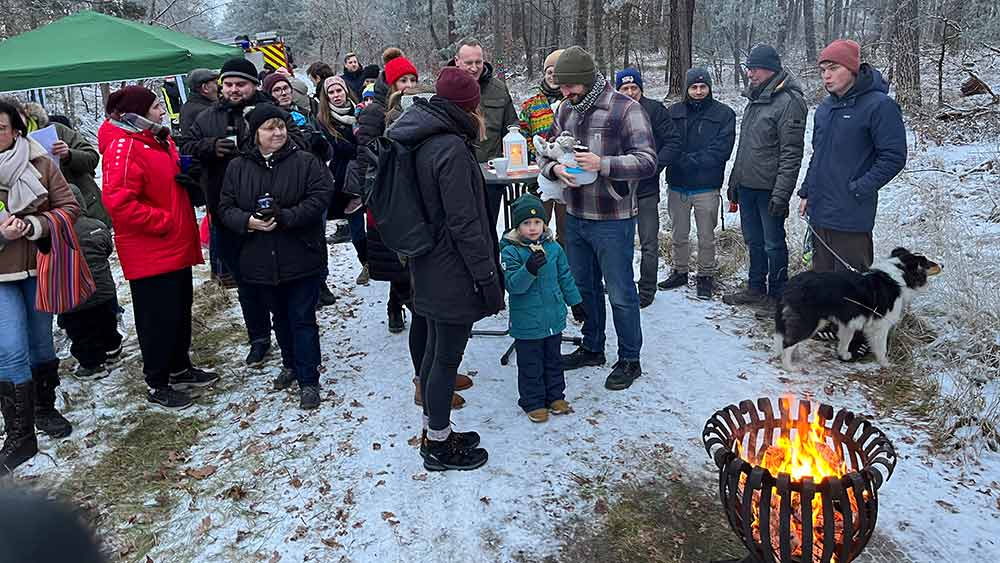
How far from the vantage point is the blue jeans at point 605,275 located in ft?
13.8

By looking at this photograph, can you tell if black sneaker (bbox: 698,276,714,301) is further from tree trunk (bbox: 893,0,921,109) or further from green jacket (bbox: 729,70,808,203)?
tree trunk (bbox: 893,0,921,109)

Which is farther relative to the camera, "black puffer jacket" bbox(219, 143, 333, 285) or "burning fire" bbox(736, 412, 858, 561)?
"black puffer jacket" bbox(219, 143, 333, 285)

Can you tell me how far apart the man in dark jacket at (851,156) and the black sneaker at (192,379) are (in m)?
4.59

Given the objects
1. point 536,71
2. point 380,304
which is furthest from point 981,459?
A: point 536,71

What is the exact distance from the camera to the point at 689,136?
586 cm

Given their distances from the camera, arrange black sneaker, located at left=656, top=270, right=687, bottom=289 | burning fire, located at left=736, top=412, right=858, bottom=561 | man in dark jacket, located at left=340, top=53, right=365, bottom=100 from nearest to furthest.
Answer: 1. burning fire, located at left=736, top=412, right=858, bottom=561
2. black sneaker, located at left=656, top=270, right=687, bottom=289
3. man in dark jacket, located at left=340, top=53, right=365, bottom=100

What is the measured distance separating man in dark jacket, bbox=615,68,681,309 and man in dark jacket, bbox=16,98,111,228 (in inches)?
170

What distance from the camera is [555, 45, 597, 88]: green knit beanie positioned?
396 cm

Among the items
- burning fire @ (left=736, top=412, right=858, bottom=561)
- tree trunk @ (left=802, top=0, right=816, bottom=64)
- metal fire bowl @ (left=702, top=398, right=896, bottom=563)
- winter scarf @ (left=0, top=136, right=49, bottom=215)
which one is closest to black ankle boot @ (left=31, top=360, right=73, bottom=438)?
winter scarf @ (left=0, top=136, right=49, bottom=215)

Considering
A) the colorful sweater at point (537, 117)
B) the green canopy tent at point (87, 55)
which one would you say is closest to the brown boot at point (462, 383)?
the colorful sweater at point (537, 117)

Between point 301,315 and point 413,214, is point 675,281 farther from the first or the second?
point 413,214

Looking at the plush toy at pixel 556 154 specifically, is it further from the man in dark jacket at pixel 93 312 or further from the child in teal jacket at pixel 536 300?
the man in dark jacket at pixel 93 312

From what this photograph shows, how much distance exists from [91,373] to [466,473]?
3.26m

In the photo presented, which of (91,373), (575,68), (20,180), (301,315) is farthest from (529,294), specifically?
(91,373)
